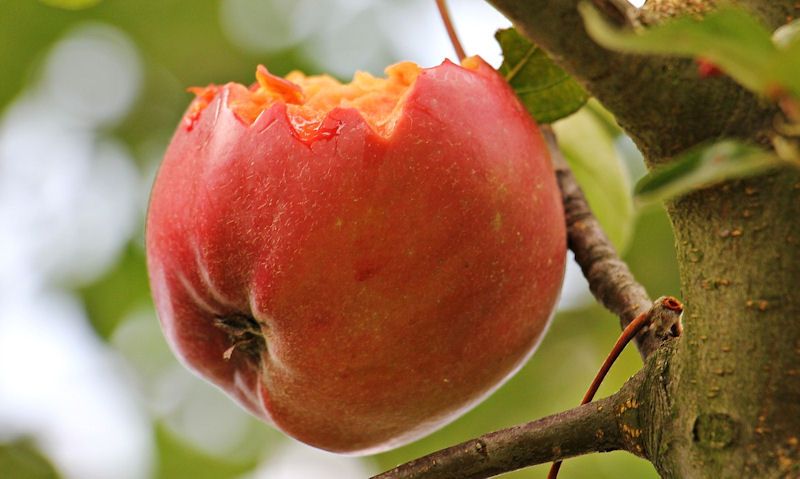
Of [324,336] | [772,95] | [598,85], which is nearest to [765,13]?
[598,85]

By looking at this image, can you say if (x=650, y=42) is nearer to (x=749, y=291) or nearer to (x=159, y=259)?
(x=749, y=291)

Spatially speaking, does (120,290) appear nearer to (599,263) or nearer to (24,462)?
(24,462)

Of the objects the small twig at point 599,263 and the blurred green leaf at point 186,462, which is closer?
the small twig at point 599,263

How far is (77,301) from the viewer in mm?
1933

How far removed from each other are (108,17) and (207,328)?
4.32 feet

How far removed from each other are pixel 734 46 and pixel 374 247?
35 centimetres

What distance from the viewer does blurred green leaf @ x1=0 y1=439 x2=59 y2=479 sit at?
1860mm

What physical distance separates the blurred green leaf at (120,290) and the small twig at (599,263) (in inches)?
44.9

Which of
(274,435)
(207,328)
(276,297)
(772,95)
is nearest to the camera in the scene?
(772,95)

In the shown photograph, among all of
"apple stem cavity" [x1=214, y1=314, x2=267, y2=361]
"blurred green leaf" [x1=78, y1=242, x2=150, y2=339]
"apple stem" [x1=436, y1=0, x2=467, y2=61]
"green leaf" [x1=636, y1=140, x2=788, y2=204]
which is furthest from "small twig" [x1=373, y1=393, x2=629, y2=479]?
"blurred green leaf" [x1=78, y1=242, x2=150, y2=339]

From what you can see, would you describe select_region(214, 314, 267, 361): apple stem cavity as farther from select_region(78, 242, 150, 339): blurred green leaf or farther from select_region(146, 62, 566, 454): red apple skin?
select_region(78, 242, 150, 339): blurred green leaf

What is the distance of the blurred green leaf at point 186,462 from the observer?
201cm

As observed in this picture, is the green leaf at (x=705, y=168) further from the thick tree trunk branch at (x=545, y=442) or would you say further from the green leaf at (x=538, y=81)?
the green leaf at (x=538, y=81)

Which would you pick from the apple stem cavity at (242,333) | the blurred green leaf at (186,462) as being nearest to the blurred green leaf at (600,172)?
the apple stem cavity at (242,333)
